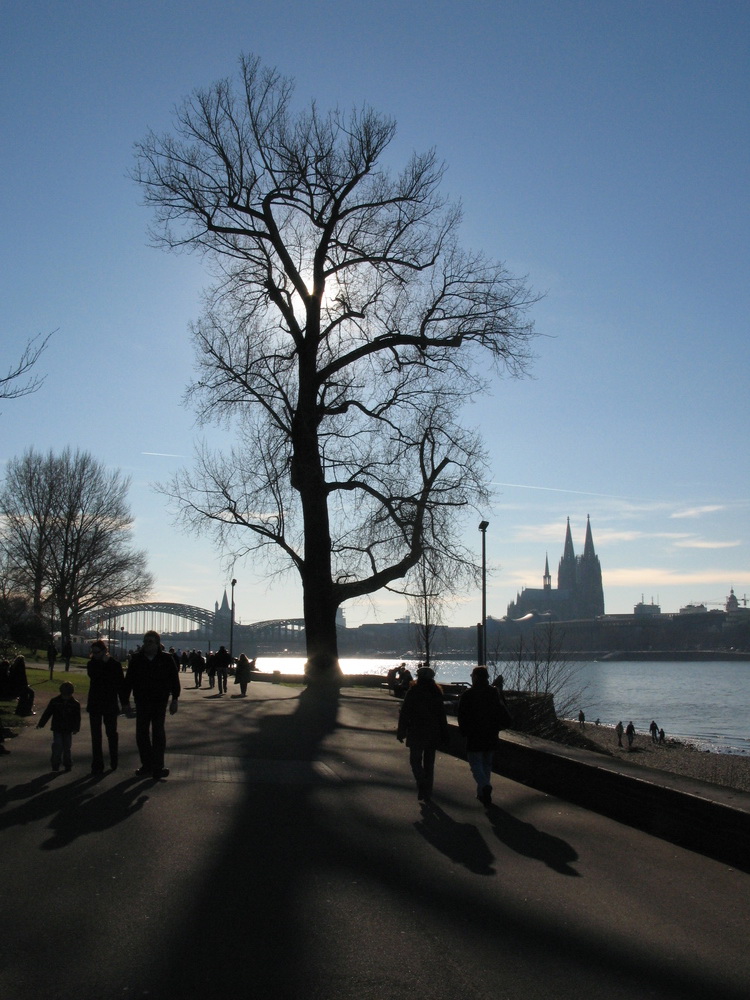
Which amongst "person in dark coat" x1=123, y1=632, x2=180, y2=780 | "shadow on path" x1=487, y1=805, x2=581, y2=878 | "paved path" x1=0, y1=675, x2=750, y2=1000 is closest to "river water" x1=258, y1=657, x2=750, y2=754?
"person in dark coat" x1=123, y1=632, x2=180, y2=780

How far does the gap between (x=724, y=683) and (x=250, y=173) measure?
119 metres

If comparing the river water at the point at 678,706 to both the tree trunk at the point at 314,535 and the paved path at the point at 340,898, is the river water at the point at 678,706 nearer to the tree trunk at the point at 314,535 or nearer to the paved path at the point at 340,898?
the tree trunk at the point at 314,535

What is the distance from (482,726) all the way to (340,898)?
460cm

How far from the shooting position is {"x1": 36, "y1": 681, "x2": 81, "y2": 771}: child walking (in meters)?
11.4

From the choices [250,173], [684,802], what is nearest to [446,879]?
[684,802]

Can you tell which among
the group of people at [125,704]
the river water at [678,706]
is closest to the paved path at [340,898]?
the group of people at [125,704]

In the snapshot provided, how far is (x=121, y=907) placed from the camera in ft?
19.4

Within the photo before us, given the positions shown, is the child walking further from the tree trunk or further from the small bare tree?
the tree trunk

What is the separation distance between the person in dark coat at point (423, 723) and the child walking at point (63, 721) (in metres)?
4.00

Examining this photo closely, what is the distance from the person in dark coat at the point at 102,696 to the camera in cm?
1175

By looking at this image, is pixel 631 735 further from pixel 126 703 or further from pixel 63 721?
pixel 63 721

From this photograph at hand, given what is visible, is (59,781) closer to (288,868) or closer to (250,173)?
(288,868)

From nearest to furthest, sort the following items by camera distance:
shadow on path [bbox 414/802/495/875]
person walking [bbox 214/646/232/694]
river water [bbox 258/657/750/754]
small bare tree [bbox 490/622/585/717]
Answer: shadow on path [bbox 414/802/495/875], small bare tree [bbox 490/622/585/717], person walking [bbox 214/646/232/694], river water [bbox 258/657/750/754]

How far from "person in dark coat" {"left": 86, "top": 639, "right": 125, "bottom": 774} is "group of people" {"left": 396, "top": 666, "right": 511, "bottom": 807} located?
3.67 meters
